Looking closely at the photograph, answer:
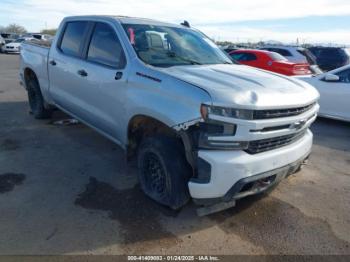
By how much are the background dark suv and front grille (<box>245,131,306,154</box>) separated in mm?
13213

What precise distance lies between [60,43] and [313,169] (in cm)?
431

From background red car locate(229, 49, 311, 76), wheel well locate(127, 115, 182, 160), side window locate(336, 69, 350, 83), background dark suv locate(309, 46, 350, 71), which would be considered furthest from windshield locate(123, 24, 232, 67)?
background dark suv locate(309, 46, 350, 71)

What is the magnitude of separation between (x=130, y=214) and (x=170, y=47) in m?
2.03

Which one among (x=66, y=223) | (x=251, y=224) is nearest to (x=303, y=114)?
(x=251, y=224)

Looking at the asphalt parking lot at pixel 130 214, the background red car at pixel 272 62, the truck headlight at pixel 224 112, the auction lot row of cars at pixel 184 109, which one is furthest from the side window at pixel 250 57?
the truck headlight at pixel 224 112

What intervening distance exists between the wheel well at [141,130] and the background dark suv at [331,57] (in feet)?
44.6

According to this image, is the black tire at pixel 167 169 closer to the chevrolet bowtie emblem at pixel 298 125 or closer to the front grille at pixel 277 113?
the front grille at pixel 277 113

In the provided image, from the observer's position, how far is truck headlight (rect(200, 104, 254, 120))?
2850 millimetres

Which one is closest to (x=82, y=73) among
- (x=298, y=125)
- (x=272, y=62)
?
(x=298, y=125)

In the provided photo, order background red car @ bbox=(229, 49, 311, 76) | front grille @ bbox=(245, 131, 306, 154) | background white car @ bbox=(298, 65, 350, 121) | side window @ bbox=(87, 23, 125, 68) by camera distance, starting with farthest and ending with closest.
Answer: background red car @ bbox=(229, 49, 311, 76), background white car @ bbox=(298, 65, 350, 121), side window @ bbox=(87, 23, 125, 68), front grille @ bbox=(245, 131, 306, 154)

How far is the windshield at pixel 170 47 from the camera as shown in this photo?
3.85 meters

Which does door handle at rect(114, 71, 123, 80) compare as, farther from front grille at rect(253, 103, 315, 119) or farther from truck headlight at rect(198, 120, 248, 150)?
front grille at rect(253, 103, 315, 119)

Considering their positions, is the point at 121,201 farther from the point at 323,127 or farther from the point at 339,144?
the point at 323,127

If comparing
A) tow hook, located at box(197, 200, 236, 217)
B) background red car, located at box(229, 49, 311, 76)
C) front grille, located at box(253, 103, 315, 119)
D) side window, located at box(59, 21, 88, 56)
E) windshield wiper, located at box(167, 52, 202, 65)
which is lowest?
tow hook, located at box(197, 200, 236, 217)
